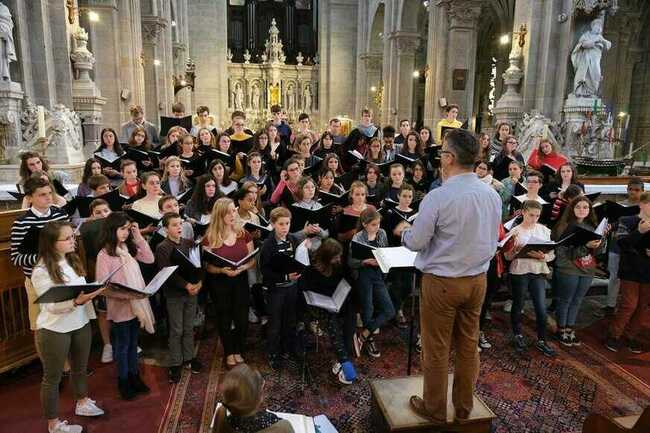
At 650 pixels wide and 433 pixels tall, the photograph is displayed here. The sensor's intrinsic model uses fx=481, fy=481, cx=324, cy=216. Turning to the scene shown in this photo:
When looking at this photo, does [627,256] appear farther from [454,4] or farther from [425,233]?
[454,4]

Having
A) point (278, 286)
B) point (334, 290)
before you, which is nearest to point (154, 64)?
point (278, 286)

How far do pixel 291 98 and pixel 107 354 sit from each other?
22.3m

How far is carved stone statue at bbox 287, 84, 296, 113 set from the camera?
25.1 meters

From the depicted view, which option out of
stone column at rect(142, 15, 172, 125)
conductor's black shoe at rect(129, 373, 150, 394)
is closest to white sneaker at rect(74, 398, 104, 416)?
conductor's black shoe at rect(129, 373, 150, 394)

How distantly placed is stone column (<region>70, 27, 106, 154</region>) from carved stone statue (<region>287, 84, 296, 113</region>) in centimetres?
1549

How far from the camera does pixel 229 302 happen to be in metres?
4.08

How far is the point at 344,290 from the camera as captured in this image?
3.88 metres

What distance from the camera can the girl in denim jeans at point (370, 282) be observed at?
4.27 m

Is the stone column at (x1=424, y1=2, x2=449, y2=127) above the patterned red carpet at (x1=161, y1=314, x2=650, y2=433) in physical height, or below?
above

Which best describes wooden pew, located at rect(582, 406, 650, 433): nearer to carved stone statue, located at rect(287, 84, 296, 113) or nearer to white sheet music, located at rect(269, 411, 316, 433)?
white sheet music, located at rect(269, 411, 316, 433)

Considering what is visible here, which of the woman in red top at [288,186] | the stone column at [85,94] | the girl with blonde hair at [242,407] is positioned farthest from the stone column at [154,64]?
the girl with blonde hair at [242,407]

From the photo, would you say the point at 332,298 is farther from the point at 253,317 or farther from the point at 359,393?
the point at 253,317

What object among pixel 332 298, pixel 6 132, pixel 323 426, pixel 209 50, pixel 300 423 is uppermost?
pixel 209 50

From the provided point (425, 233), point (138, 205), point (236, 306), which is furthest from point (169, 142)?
point (425, 233)
